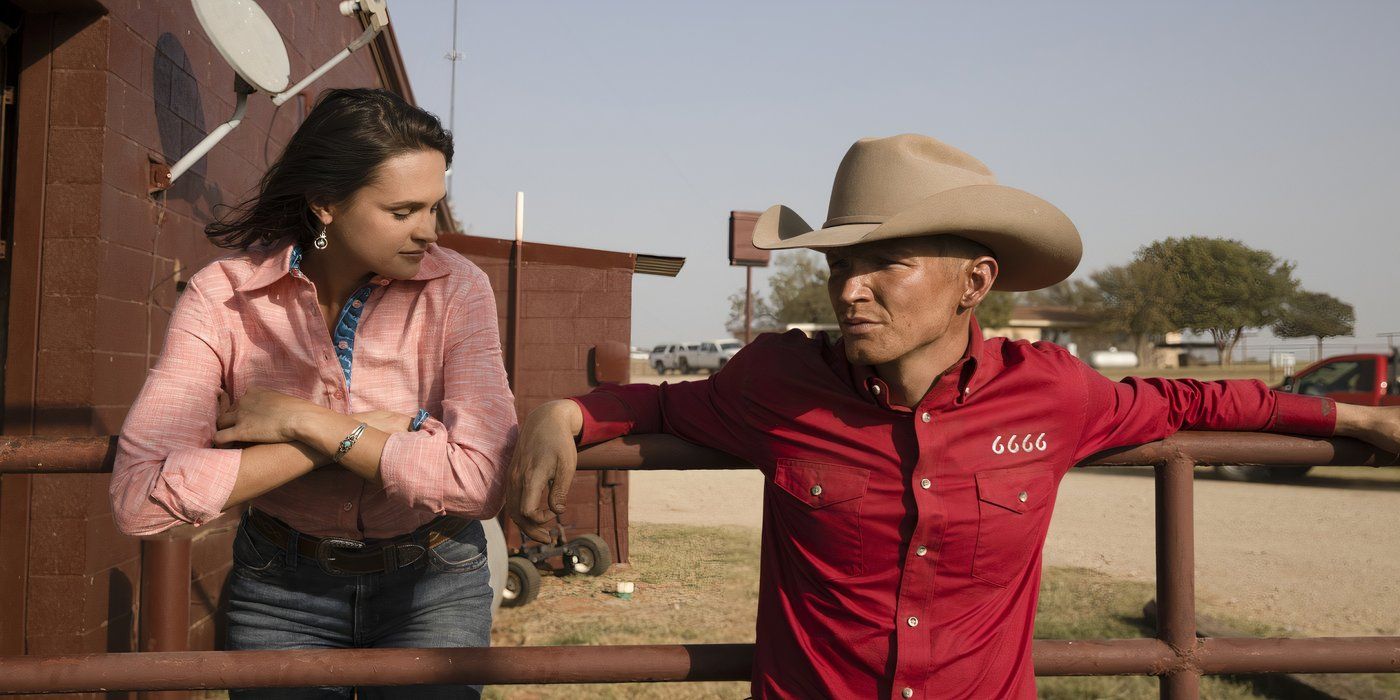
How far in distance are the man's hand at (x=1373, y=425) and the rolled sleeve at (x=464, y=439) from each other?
4.85ft

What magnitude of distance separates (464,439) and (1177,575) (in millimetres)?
1260

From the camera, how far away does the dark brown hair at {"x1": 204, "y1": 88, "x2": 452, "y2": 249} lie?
1.85 metres

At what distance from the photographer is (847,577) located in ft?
5.55

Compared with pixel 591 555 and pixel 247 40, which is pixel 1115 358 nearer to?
pixel 591 555

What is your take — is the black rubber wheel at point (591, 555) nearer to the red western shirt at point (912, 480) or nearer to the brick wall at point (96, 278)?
the brick wall at point (96, 278)

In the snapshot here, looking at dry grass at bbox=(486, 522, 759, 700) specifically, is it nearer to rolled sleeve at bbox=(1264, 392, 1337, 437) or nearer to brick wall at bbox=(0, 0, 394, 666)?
brick wall at bbox=(0, 0, 394, 666)

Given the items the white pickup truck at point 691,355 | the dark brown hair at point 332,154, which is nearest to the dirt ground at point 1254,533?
the dark brown hair at point 332,154

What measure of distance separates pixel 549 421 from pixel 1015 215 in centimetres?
89

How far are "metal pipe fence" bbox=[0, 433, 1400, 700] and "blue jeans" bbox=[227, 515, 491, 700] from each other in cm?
21

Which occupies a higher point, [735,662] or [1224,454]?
[1224,454]

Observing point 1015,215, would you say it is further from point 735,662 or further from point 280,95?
point 280,95

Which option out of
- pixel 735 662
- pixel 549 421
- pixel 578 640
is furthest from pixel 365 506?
pixel 578 640

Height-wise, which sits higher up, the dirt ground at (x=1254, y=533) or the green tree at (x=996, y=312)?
the green tree at (x=996, y=312)

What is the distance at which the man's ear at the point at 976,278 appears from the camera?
6.03ft
